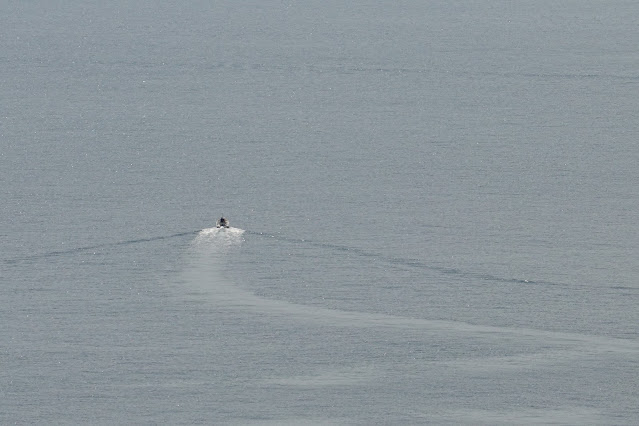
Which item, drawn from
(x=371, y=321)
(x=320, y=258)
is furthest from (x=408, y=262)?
(x=371, y=321)

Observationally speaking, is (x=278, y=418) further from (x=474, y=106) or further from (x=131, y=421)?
(x=474, y=106)

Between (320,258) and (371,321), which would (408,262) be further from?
(371,321)

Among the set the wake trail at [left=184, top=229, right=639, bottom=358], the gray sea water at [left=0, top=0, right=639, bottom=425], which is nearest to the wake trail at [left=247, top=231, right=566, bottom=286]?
the gray sea water at [left=0, top=0, right=639, bottom=425]

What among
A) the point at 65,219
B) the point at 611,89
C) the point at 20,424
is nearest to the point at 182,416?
the point at 20,424

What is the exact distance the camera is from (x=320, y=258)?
96.6 meters

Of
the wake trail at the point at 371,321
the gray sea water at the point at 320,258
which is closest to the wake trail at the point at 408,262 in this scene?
the gray sea water at the point at 320,258

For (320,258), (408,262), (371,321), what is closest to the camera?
(371,321)

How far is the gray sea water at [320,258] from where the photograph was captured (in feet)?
247

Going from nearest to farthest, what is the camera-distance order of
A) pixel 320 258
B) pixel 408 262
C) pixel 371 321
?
1. pixel 371 321
2. pixel 408 262
3. pixel 320 258

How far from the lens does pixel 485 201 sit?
112250 mm

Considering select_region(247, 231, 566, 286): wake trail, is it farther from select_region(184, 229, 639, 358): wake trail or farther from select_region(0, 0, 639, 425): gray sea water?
select_region(184, 229, 639, 358): wake trail

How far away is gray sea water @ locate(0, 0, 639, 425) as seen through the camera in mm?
75312

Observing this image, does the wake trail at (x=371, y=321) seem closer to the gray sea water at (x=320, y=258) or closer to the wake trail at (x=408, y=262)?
the gray sea water at (x=320, y=258)

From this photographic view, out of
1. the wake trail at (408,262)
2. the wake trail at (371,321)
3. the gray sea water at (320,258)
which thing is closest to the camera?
the gray sea water at (320,258)
